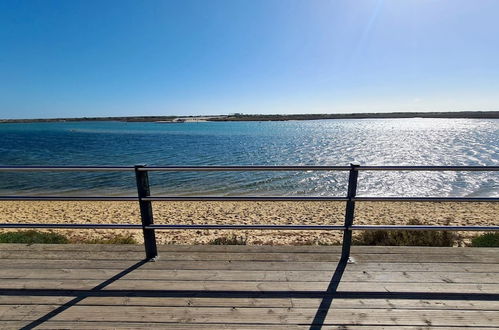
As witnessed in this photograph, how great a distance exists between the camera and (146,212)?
3.02 m

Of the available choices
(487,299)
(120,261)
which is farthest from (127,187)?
(487,299)

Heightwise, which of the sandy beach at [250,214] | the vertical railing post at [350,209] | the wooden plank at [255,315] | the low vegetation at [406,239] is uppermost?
the vertical railing post at [350,209]

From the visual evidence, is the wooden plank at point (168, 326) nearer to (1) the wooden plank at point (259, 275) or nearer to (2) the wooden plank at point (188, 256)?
(1) the wooden plank at point (259, 275)

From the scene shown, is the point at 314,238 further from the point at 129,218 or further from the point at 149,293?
the point at 129,218

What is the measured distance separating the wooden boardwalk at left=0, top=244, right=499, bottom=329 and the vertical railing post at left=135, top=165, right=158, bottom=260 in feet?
0.50

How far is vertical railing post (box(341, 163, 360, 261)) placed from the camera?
9.09 feet

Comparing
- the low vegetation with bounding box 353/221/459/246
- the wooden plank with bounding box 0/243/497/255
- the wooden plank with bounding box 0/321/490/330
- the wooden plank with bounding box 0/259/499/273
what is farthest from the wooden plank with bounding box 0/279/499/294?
the low vegetation with bounding box 353/221/459/246

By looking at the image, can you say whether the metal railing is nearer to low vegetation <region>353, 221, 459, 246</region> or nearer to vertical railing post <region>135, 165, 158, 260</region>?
vertical railing post <region>135, 165, 158, 260</region>

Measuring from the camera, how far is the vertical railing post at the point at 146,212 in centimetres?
286

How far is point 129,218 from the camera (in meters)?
10.1

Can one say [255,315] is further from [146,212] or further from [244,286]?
[146,212]

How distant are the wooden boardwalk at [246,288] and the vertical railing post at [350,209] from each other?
0.44 ft

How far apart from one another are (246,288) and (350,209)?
146 centimetres

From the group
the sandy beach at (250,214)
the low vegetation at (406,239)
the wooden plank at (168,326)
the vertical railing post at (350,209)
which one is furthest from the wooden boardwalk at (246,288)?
the sandy beach at (250,214)
